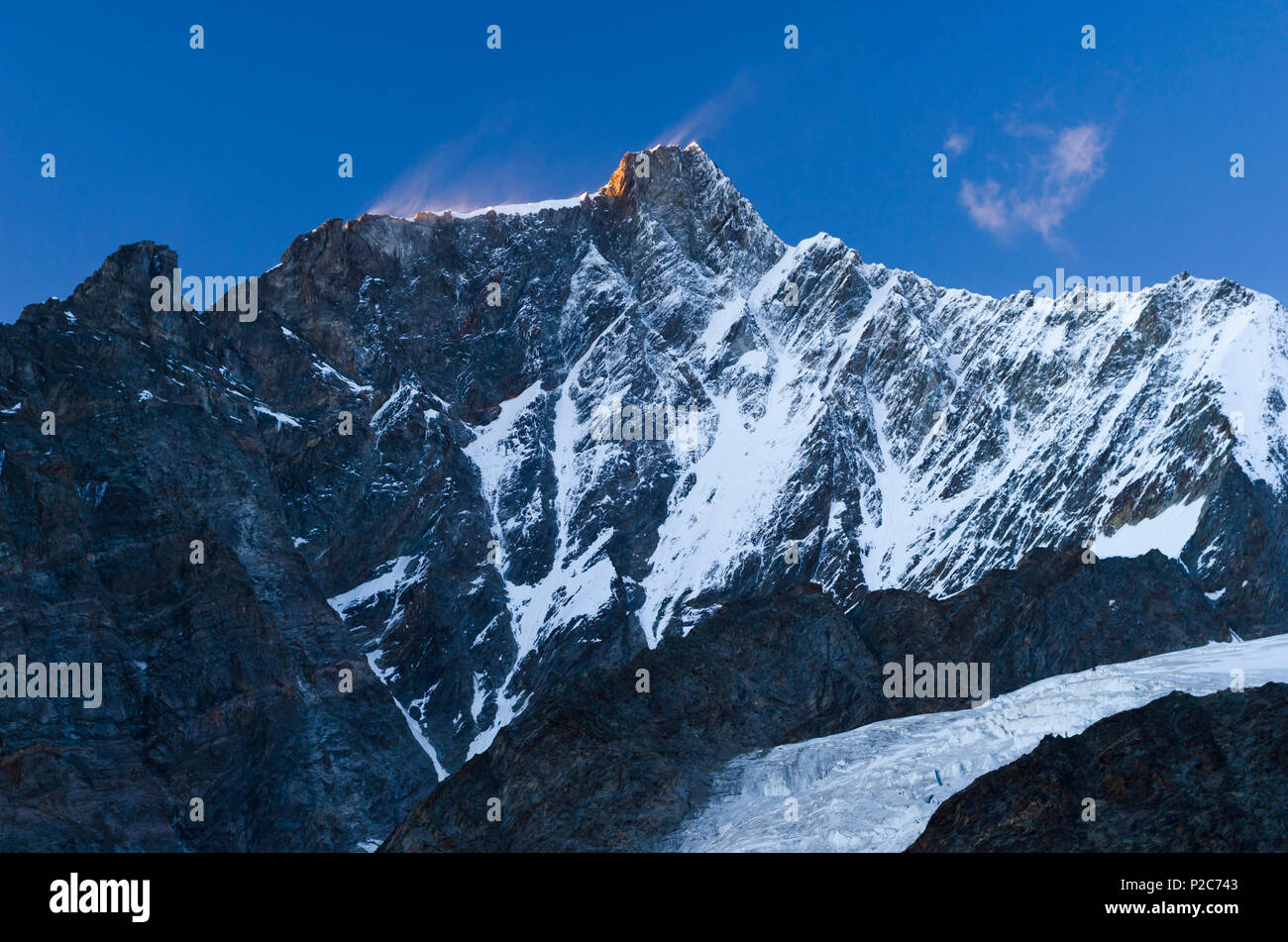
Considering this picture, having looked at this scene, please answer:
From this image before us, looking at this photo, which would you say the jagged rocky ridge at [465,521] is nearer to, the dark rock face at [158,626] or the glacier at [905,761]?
the dark rock face at [158,626]

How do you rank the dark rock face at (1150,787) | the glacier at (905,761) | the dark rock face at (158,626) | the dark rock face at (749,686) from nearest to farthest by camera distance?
the dark rock face at (1150,787) → the glacier at (905,761) → the dark rock face at (749,686) → the dark rock face at (158,626)

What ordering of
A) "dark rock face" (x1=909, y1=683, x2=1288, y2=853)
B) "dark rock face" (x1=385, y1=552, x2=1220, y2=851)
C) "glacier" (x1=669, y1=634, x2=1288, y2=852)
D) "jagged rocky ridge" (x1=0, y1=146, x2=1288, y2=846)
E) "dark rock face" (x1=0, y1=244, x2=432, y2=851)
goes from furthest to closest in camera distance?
1. "jagged rocky ridge" (x1=0, y1=146, x2=1288, y2=846)
2. "dark rock face" (x1=0, y1=244, x2=432, y2=851)
3. "dark rock face" (x1=385, y1=552, x2=1220, y2=851)
4. "glacier" (x1=669, y1=634, x2=1288, y2=852)
5. "dark rock face" (x1=909, y1=683, x2=1288, y2=853)

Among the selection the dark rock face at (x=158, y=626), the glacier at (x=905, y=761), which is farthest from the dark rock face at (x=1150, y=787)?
the dark rock face at (x=158, y=626)

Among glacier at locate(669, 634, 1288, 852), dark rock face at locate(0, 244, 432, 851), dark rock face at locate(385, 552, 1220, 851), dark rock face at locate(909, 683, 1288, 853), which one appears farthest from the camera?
dark rock face at locate(0, 244, 432, 851)

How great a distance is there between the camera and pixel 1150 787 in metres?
63.7

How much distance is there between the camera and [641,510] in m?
197

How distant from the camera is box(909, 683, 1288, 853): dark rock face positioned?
59250 mm

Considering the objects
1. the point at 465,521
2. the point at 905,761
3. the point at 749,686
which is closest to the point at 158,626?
the point at 465,521

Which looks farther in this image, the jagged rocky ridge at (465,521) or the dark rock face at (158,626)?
the jagged rocky ridge at (465,521)

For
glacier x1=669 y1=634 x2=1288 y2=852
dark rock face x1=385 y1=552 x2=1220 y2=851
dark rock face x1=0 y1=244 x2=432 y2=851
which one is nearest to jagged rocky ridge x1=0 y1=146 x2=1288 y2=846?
dark rock face x1=0 y1=244 x2=432 y2=851

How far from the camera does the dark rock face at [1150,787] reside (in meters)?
59.2

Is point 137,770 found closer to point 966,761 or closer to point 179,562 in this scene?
point 179,562

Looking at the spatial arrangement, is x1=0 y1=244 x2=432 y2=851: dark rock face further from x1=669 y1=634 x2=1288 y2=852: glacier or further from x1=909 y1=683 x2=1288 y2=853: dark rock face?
x1=909 y1=683 x2=1288 y2=853: dark rock face

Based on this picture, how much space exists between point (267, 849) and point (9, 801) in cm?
2039
